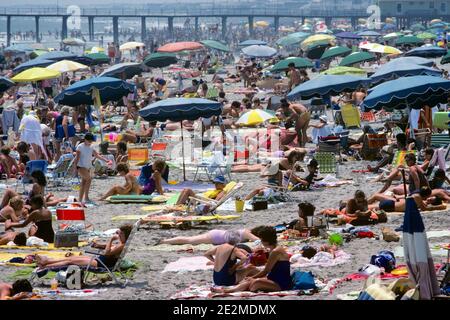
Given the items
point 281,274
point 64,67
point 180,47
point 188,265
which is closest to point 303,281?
point 281,274

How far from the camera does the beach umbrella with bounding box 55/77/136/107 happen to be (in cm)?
1961

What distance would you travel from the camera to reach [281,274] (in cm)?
956

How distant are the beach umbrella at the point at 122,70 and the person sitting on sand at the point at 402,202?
1691 cm

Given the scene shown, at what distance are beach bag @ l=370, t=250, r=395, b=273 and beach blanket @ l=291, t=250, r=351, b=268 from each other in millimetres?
657

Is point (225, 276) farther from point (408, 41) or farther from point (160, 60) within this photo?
point (408, 41)

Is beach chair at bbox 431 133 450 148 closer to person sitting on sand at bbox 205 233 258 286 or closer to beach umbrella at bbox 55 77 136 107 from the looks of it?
beach umbrella at bbox 55 77 136 107

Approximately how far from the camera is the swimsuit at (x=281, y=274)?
9.55 metres

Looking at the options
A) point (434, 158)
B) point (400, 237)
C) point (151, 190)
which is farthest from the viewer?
point (151, 190)

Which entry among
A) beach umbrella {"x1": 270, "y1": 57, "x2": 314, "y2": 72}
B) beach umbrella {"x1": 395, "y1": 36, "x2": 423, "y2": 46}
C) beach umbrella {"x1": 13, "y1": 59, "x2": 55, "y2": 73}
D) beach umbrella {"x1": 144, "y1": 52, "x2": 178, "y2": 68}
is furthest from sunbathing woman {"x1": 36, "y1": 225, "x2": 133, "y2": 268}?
beach umbrella {"x1": 395, "y1": 36, "x2": 423, "y2": 46}

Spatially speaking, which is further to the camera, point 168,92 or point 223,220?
point 168,92
